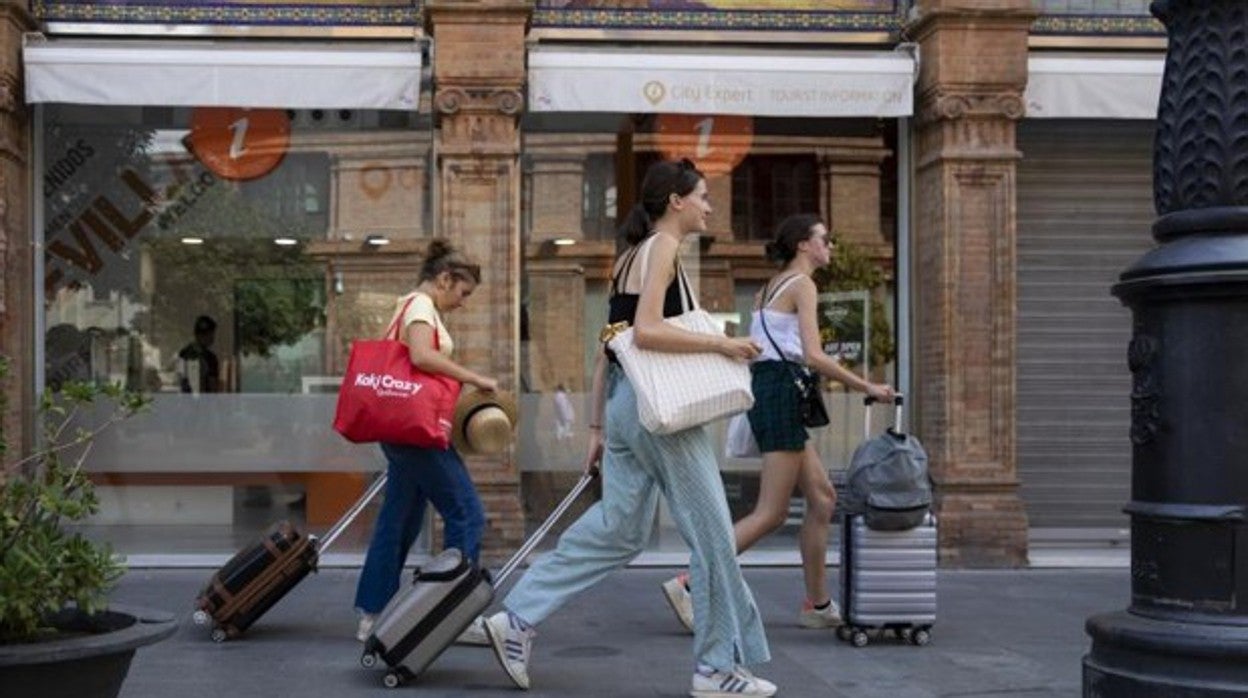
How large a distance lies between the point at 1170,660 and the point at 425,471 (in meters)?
3.63

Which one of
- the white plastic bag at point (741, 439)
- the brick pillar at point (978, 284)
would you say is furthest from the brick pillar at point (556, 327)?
the white plastic bag at point (741, 439)

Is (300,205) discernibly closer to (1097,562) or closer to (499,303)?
(499,303)

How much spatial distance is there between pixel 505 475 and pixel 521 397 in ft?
2.16

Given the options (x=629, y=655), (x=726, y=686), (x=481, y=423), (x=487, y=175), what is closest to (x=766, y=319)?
(x=481, y=423)

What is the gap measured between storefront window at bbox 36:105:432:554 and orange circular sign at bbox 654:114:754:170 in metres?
1.61

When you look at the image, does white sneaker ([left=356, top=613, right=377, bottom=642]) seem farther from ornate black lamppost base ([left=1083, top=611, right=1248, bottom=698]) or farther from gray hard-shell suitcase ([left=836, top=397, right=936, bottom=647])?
ornate black lamppost base ([left=1083, top=611, right=1248, bottom=698])

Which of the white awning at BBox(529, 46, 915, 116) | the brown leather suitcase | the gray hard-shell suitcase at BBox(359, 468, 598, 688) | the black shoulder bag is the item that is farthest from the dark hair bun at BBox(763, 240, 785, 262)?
the white awning at BBox(529, 46, 915, 116)

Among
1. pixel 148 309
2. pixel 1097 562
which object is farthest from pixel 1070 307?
pixel 148 309

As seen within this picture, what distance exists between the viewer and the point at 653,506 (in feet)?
20.7

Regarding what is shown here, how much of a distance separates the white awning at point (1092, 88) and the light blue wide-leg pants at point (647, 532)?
525cm

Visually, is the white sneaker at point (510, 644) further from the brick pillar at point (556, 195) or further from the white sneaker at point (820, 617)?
the brick pillar at point (556, 195)

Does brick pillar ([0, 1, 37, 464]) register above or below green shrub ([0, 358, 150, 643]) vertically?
above

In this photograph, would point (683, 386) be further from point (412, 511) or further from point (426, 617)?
point (412, 511)

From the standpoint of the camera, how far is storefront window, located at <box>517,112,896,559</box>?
1071cm
